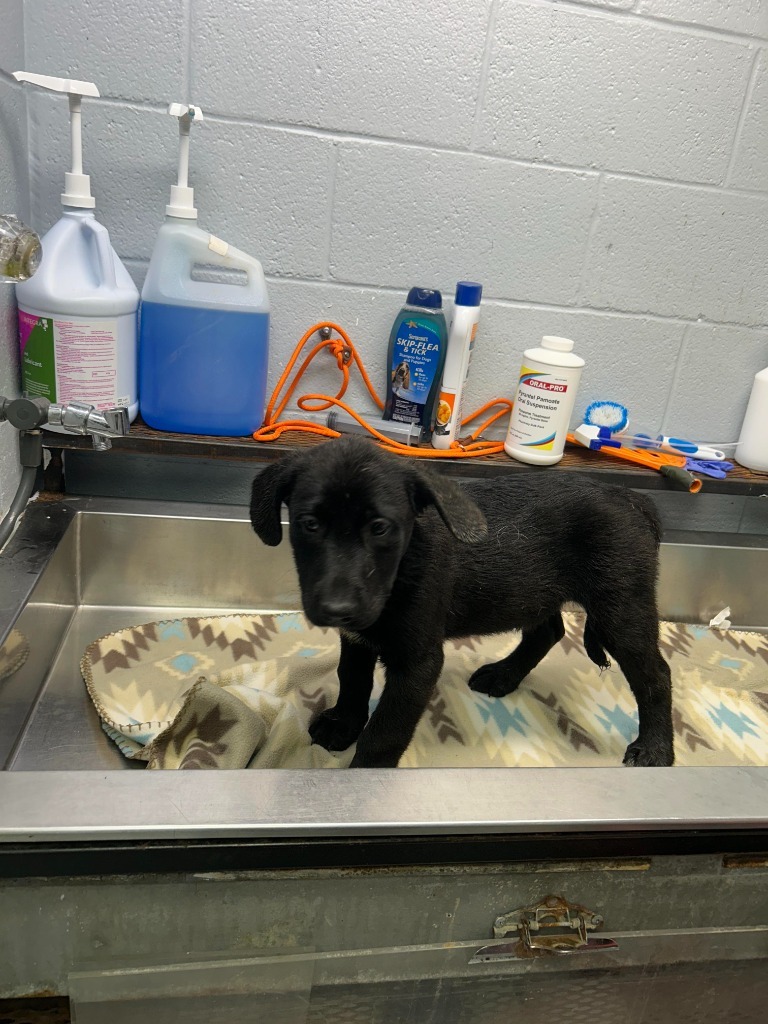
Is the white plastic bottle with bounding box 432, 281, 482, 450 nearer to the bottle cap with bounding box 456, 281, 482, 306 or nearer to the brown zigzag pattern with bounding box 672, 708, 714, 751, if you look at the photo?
the bottle cap with bounding box 456, 281, 482, 306

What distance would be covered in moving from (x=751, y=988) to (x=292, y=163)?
1565 millimetres

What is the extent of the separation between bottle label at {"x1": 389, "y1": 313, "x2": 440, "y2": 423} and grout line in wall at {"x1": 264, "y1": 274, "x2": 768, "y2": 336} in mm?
103

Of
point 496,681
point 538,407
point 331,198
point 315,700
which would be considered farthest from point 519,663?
point 331,198

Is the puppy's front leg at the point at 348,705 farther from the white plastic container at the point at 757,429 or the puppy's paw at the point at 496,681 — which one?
the white plastic container at the point at 757,429

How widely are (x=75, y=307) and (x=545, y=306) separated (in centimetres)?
99

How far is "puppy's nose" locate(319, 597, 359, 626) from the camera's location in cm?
87

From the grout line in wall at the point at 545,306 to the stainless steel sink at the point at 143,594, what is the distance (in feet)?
1.66

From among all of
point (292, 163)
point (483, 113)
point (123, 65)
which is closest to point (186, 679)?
point (292, 163)

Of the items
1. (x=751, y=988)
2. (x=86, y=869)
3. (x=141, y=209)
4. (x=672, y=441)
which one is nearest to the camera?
(x=86, y=869)

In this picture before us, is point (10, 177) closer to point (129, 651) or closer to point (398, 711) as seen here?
point (129, 651)

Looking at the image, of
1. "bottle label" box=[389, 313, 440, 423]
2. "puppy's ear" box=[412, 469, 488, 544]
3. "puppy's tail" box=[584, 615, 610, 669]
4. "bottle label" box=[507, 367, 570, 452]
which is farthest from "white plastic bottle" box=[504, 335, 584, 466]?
"puppy's ear" box=[412, 469, 488, 544]

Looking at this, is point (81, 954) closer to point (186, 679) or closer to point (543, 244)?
point (186, 679)

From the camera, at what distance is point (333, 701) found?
1.35 meters

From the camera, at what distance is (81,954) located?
0.73 m
